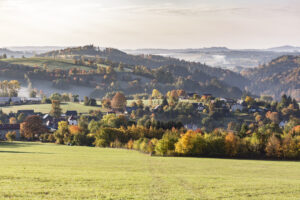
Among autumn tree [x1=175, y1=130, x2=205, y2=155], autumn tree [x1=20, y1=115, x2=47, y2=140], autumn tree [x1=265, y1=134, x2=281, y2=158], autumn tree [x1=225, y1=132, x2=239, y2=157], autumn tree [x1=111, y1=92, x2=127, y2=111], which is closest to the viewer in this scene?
A: autumn tree [x1=175, y1=130, x2=205, y2=155]

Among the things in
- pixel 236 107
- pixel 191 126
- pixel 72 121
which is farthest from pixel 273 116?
pixel 72 121

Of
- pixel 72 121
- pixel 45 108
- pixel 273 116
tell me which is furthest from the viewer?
pixel 273 116

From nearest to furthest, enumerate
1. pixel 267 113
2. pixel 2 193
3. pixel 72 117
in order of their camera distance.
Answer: pixel 2 193, pixel 72 117, pixel 267 113

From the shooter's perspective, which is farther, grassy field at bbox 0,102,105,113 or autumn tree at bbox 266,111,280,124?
autumn tree at bbox 266,111,280,124

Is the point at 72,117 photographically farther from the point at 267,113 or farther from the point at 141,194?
the point at 141,194

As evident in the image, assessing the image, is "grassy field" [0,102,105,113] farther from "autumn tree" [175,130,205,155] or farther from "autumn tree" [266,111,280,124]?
"autumn tree" [175,130,205,155]

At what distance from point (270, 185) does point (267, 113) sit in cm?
14617

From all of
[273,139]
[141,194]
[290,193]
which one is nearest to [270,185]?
[290,193]

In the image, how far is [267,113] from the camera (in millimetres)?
174375

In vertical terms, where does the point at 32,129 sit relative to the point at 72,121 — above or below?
above

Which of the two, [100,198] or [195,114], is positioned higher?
[100,198]

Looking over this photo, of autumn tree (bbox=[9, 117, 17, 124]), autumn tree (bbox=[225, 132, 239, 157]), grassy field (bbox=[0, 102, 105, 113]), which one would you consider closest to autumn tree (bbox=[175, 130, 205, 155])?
autumn tree (bbox=[225, 132, 239, 157])

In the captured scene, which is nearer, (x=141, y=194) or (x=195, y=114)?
(x=141, y=194)

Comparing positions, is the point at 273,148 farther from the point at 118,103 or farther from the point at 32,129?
the point at 118,103
